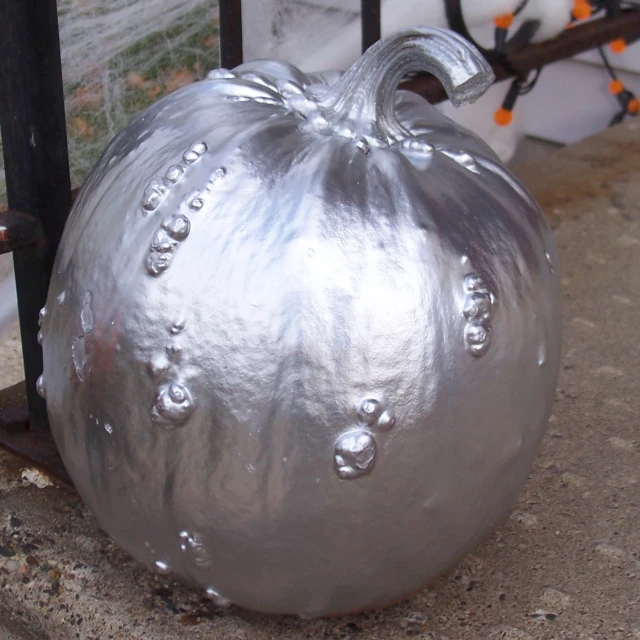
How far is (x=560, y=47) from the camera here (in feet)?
10.2

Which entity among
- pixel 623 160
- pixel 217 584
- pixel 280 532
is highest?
pixel 280 532

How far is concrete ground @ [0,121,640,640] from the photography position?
1320mm

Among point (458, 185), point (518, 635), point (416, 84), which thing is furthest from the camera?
point (416, 84)

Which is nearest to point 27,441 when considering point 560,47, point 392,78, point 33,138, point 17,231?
point 17,231

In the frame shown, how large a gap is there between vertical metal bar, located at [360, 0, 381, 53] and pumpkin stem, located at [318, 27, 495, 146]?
1.01 meters

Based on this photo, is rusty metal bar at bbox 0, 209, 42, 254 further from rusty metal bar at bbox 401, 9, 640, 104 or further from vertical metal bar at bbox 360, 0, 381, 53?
rusty metal bar at bbox 401, 9, 640, 104

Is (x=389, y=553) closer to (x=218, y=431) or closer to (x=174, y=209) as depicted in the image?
(x=218, y=431)

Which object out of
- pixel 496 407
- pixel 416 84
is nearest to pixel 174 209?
pixel 496 407

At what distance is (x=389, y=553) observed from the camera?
115 centimetres

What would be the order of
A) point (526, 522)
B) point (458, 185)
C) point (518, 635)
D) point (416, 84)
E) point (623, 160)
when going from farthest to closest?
1. point (623, 160)
2. point (416, 84)
3. point (526, 522)
4. point (518, 635)
5. point (458, 185)

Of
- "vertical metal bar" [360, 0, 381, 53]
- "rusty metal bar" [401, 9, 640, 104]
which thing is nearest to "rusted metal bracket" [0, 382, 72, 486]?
"vertical metal bar" [360, 0, 381, 53]

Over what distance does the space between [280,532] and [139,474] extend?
18cm

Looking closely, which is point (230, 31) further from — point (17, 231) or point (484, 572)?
point (484, 572)

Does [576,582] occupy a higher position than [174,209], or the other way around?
[174,209]
